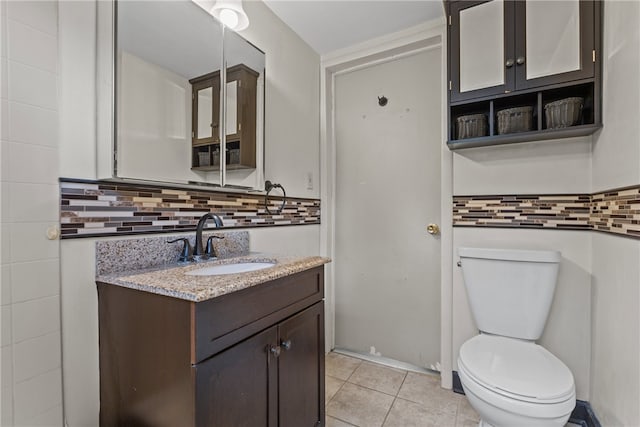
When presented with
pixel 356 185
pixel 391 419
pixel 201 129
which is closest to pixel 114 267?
pixel 201 129

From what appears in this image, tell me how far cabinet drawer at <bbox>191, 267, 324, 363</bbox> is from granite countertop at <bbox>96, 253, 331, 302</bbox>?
0.04 meters

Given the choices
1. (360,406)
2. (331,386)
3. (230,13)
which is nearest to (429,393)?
(360,406)

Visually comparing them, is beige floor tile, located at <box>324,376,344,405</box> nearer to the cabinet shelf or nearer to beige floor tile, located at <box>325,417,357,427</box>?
beige floor tile, located at <box>325,417,357,427</box>

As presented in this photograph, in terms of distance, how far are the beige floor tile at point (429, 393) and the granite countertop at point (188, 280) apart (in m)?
1.16

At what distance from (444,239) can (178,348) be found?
5.06 ft

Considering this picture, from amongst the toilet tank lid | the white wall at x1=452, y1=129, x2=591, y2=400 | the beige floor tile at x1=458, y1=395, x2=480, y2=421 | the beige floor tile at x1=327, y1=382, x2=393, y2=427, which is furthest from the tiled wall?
the beige floor tile at x1=327, y1=382, x2=393, y2=427

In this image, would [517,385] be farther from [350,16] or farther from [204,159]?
[350,16]

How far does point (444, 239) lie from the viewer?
1857mm

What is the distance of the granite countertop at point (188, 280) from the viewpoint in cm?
81

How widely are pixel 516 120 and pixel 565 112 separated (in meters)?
0.19

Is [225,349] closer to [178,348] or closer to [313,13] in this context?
[178,348]

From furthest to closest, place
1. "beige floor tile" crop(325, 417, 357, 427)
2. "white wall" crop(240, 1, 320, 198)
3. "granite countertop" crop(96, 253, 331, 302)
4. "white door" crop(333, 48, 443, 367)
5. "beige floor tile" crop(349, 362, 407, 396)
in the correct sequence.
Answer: "white door" crop(333, 48, 443, 367) < "beige floor tile" crop(349, 362, 407, 396) < "white wall" crop(240, 1, 320, 198) < "beige floor tile" crop(325, 417, 357, 427) < "granite countertop" crop(96, 253, 331, 302)

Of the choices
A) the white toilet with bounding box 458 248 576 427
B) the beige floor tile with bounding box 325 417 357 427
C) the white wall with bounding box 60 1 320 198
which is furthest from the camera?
the beige floor tile with bounding box 325 417 357 427

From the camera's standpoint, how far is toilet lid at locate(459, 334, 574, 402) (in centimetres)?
107
